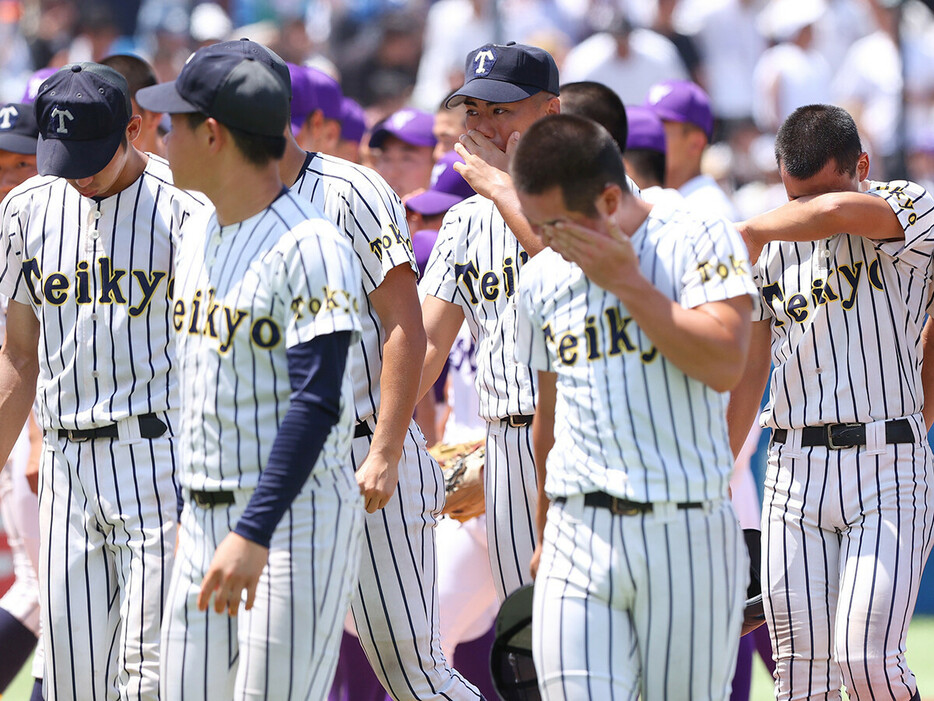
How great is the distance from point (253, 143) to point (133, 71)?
325 cm

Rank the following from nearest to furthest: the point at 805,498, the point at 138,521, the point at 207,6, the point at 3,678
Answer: the point at 138,521, the point at 805,498, the point at 3,678, the point at 207,6

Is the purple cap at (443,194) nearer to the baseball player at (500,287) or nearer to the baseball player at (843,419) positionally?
the baseball player at (500,287)

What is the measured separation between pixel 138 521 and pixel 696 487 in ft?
5.89

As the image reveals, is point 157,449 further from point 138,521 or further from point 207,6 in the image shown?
point 207,6

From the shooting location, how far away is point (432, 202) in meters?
6.08

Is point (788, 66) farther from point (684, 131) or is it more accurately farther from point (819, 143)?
point (819, 143)

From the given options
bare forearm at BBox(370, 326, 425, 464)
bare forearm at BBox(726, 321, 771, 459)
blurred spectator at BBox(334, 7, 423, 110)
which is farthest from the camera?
blurred spectator at BBox(334, 7, 423, 110)

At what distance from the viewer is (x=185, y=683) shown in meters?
3.45

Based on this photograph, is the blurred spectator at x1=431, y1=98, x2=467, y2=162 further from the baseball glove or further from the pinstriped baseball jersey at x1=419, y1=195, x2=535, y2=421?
the pinstriped baseball jersey at x1=419, y1=195, x2=535, y2=421

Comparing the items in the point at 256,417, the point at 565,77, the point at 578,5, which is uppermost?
the point at 578,5

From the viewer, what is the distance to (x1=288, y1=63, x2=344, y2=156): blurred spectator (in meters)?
6.17

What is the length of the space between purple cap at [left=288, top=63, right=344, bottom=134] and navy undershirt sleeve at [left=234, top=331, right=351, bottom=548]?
9.70ft

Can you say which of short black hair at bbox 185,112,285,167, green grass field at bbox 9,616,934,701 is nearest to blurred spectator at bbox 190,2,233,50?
green grass field at bbox 9,616,934,701

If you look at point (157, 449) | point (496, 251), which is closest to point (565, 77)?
point (496, 251)
